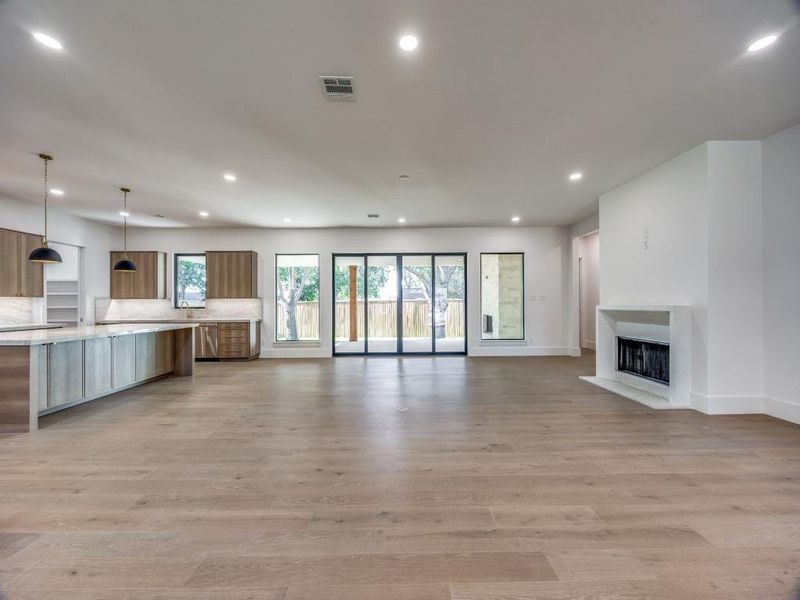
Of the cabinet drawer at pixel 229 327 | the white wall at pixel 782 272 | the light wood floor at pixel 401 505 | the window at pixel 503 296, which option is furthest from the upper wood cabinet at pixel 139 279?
the white wall at pixel 782 272

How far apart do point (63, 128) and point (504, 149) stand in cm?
460

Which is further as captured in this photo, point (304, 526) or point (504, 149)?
point (504, 149)

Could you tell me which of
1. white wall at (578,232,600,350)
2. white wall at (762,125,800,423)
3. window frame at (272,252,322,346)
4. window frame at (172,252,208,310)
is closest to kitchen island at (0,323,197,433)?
window frame at (172,252,208,310)

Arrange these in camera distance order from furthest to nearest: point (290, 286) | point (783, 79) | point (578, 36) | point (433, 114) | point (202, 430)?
point (290, 286), point (202, 430), point (433, 114), point (783, 79), point (578, 36)

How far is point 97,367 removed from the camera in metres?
4.45

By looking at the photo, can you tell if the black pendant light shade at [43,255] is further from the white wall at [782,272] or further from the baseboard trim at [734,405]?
the white wall at [782,272]

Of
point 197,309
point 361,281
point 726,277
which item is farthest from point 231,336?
point 726,277

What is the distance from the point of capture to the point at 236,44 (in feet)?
7.86

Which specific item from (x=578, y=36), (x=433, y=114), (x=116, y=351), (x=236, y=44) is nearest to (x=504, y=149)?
(x=433, y=114)

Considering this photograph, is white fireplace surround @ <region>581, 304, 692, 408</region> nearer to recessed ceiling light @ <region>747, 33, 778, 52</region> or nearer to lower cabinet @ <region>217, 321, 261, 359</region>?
recessed ceiling light @ <region>747, 33, 778, 52</region>

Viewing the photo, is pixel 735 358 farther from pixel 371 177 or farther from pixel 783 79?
pixel 371 177

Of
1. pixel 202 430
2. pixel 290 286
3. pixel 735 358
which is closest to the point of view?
pixel 202 430

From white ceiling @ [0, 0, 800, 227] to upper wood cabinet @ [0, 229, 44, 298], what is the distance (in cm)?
152

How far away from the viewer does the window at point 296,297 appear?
27.9 feet
